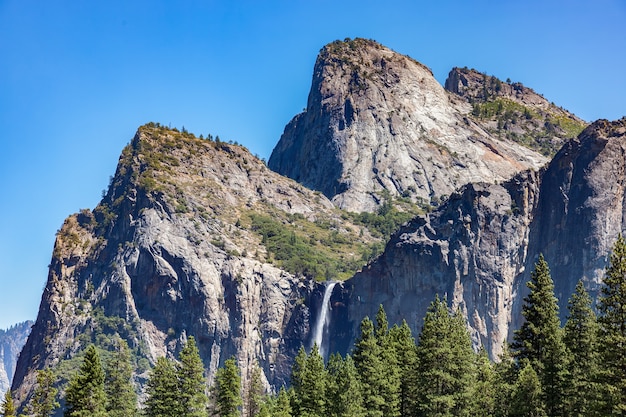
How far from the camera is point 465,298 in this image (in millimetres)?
173875

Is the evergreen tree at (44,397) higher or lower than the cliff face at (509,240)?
lower

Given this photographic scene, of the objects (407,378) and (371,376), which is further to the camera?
(407,378)

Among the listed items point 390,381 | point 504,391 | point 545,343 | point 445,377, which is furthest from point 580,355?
point 390,381

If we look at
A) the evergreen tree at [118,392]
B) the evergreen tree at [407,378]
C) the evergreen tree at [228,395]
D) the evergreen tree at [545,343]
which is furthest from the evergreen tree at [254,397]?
the evergreen tree at [545,343]

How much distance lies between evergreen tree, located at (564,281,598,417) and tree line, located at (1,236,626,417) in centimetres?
8

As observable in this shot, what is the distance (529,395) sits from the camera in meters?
70.4

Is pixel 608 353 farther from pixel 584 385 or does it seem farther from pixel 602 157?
pixel 602 157

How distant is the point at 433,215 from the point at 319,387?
327 feet

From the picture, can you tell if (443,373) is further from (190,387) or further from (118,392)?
(118,392)

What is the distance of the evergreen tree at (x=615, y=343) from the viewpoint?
194ft

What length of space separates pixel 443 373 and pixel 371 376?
27.1 ft

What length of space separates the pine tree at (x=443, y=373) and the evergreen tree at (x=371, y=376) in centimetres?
386

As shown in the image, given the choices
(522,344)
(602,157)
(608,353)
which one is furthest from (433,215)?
(608,353)

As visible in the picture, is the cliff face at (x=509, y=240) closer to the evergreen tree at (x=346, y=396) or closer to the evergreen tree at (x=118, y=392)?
the evergreen tree at (x=118, y=392)
